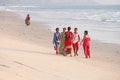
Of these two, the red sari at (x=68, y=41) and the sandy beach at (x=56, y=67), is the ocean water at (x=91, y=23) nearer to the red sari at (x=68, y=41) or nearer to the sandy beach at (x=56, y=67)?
the red sari at (x=68, y=41)

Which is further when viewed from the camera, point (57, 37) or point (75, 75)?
point (57, 37)

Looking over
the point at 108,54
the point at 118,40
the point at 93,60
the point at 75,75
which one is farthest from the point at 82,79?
the point at 118,40

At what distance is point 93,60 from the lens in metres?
13.5

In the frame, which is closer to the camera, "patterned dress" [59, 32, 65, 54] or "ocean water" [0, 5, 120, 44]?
"patterned dress" [59, 32, 65, 54]

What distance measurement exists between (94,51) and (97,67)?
4544mm

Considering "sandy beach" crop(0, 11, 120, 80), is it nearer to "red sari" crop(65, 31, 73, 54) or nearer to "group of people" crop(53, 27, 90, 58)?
"group of people" crop(53, 27, 90, 58)

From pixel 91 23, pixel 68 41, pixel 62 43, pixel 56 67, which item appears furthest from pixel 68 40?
pixel 91 23

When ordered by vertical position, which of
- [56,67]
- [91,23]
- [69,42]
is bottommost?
[56,67]

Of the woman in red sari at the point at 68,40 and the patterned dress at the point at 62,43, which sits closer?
the woman in red sari at the point at 68,40

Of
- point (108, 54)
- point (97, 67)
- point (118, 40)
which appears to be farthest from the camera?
point (118, 40)

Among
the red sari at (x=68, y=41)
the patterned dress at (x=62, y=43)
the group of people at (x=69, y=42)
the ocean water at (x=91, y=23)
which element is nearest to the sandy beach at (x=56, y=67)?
the group of people at (x=69, y=42)

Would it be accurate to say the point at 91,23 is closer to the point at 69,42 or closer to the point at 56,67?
the point at 69,42

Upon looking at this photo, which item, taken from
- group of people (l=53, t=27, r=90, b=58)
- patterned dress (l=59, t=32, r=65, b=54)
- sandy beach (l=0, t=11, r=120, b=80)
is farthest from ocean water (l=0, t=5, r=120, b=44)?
sandy beach (l=0, t=11, r=120, b=80)

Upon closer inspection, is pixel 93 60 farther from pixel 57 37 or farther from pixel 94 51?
pixel 94 51
